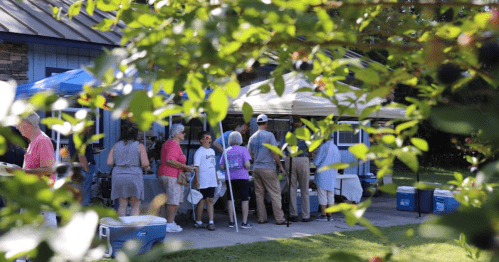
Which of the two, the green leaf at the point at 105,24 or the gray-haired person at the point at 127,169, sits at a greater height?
the green leaf at the point at 105,24

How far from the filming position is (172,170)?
7555mm

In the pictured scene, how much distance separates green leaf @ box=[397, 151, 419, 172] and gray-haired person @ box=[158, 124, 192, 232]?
21.0 feet

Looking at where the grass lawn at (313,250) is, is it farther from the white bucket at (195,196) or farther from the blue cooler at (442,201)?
the blue cooler at (442,201)

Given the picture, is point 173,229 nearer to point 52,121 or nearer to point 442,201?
point 442,201

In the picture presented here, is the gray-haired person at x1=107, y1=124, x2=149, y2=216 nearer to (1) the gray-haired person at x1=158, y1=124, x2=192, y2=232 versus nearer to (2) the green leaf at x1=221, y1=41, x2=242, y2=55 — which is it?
(1) the gray-haired person at x1=158, y1=124, x2=192, y2=232

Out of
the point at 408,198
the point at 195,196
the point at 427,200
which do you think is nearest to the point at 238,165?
the point at 195,196

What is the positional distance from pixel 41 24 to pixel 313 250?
6.45 meters

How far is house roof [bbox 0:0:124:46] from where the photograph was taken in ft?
29.1

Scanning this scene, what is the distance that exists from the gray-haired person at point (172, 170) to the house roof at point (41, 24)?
10.4 feet

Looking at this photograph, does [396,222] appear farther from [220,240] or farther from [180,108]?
[180,108]

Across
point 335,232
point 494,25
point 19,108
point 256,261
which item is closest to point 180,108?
point 19,108

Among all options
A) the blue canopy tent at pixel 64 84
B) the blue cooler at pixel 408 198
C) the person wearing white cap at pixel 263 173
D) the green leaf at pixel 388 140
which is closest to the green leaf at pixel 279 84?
the green leaf at pixel 388 140

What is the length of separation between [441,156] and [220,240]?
73.2 feet

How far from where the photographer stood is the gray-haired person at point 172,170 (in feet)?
24.6
